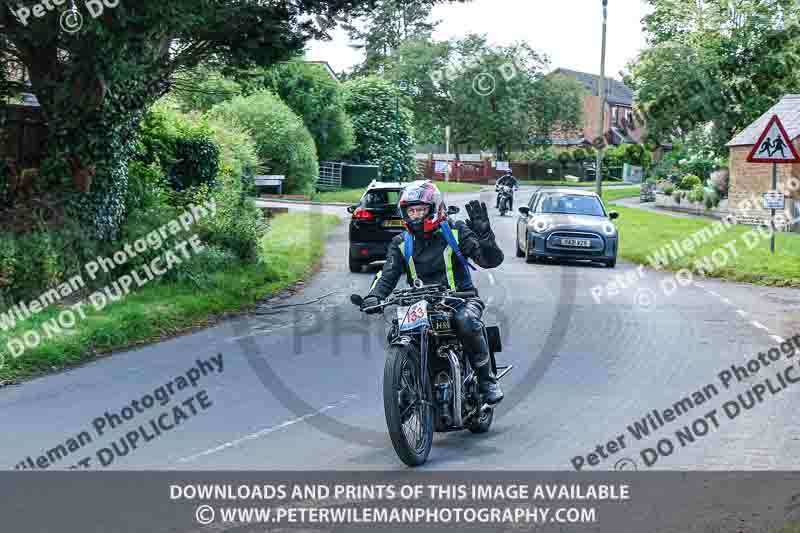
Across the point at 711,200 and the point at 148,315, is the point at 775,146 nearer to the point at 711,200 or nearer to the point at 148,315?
the point at 148,315

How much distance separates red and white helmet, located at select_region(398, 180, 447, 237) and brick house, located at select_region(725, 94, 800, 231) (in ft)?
96.9

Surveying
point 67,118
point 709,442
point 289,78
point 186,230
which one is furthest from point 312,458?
point 289,78

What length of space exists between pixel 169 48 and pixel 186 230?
9.83 ft

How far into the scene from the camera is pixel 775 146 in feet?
65.1

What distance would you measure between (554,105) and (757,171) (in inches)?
2231

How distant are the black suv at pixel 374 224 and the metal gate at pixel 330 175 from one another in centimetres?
3584

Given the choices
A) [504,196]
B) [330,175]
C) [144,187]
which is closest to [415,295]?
[144,187]

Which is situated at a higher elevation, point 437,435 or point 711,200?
point 711,200

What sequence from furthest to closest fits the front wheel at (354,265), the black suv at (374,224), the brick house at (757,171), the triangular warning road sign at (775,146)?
the brick house at (757,171), the front wheel at (354,265), the black suv at (374,224), the triangular warning road sign at (775,146)

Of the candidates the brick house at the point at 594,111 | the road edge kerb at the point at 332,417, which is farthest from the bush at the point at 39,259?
the brick house at the point at 594,111

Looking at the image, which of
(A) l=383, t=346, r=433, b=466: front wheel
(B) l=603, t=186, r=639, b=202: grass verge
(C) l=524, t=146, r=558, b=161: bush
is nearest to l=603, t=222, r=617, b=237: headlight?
(A) l=383, t=346, r=433, b=466: front wheel

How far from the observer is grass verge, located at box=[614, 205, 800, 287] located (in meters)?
21.0

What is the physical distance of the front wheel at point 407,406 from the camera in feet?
22.0

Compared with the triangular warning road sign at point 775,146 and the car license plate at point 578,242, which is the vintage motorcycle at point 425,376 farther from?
the car license plate at point 578,242
